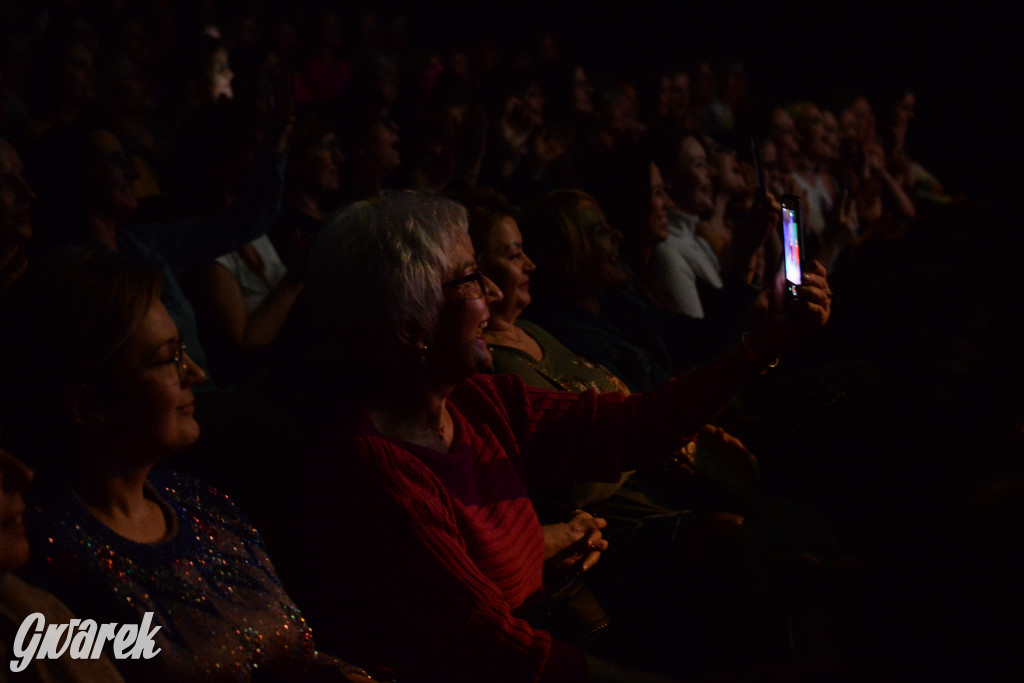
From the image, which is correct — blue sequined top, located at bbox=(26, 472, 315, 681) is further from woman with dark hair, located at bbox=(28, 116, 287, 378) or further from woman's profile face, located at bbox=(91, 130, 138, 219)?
woman's profile face, located at bbox=(91, 130, 138, 219)

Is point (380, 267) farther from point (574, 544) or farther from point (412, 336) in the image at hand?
point (574, 544)

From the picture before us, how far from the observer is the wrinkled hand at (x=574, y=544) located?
151cm

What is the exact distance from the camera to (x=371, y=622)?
1221mm

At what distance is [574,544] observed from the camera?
60.7 inches

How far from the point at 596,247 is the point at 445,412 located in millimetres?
999

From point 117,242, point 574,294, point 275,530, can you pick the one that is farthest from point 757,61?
point 275,530

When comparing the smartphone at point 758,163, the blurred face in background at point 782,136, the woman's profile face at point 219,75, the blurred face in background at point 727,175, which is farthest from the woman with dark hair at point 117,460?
the blurred face in background at point 782,136

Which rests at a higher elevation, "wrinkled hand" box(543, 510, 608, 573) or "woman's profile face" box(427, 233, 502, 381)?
"woman's profile face" box(427, 233, 502, 381)

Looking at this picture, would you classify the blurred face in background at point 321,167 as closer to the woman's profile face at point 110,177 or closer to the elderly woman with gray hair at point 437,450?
the woman's profile face at point 110,177

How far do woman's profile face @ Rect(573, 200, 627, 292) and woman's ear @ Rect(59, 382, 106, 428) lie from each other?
1418mm

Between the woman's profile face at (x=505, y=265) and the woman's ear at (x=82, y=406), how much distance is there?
0.96 metres

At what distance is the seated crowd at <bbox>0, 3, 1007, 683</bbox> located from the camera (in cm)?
105

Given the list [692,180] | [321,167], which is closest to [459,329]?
[321,167]

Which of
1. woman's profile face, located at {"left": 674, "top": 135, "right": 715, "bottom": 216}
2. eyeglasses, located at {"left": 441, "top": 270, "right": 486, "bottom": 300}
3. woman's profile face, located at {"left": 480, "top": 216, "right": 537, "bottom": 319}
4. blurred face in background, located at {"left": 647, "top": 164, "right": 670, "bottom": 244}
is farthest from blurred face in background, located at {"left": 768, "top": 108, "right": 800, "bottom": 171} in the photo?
eyeglasses, located at {"left": 441, "top": 270, "right": 486, "bottom": 300}
